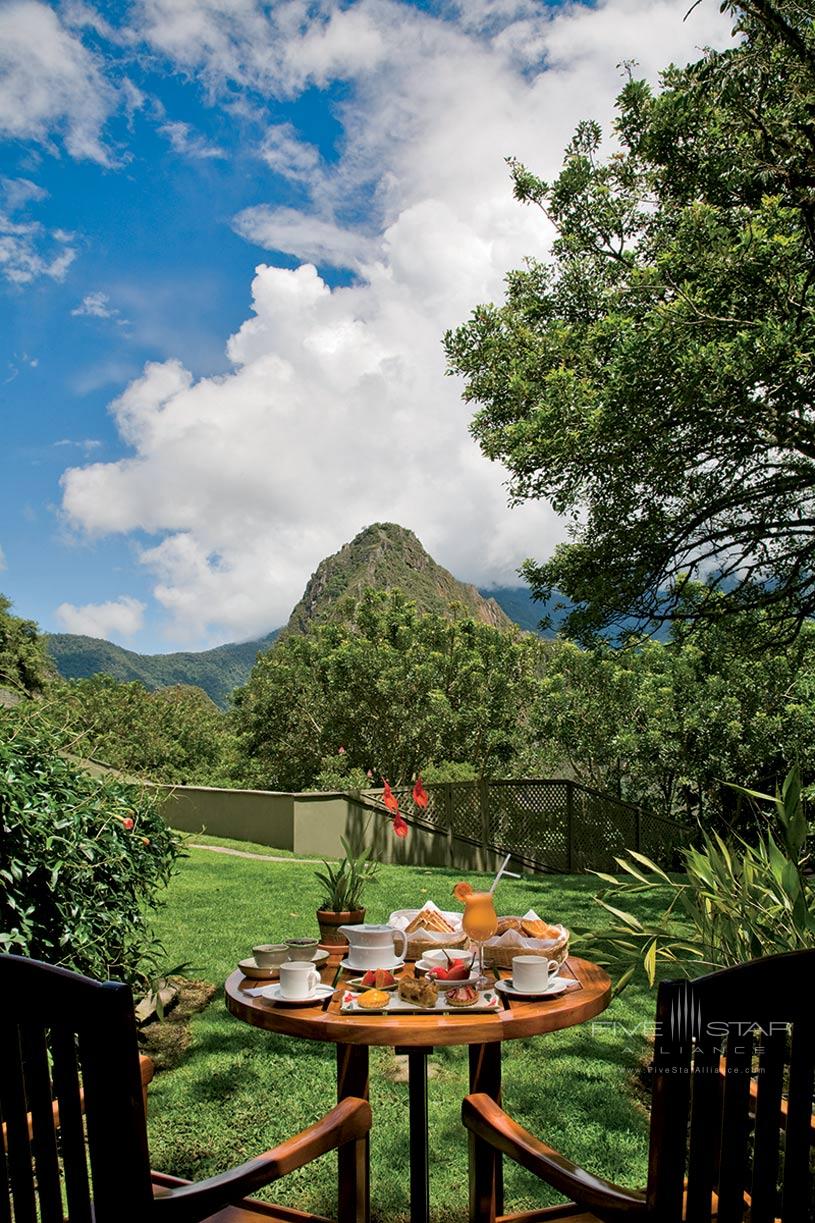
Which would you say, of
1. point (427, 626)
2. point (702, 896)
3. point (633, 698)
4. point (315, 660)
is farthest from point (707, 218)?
point (315, 660)

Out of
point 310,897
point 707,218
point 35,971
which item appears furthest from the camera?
point 310,897

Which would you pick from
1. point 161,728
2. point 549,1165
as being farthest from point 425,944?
point 161,728

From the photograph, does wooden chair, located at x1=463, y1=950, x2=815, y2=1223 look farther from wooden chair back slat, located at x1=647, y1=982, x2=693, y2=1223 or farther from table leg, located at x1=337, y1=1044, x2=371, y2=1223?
table leg, located at x1=337, y1=1044, x2=371, y2=1223

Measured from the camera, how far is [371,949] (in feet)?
7.43

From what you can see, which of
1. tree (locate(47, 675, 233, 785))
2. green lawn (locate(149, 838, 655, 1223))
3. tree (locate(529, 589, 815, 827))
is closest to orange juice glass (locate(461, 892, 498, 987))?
green lawn (locate(149, 838, 655, 1223))

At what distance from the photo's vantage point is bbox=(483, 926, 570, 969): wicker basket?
229 centimetres

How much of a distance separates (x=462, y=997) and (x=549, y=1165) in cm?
48

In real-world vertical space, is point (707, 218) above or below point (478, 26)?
below

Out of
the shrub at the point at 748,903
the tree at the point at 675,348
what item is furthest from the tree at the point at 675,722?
the shrub at the point at 748,903

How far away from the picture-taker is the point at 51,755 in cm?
321

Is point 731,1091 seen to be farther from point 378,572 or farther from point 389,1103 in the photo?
point 378,572

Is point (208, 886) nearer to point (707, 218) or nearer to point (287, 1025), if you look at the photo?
point (287, 1025)

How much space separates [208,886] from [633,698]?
8.51 metres

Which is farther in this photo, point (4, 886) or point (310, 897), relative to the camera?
point (310, 897)
